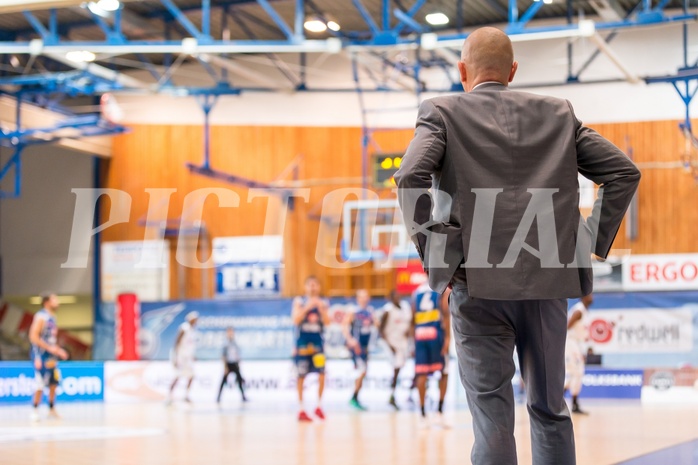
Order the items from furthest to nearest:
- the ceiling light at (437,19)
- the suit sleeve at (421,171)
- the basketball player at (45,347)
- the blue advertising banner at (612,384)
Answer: the ceiling light at (437,19) → the blue advertising banner at (612,384) → the basketball player at (45,347) → the suit sleeve at (421,171)

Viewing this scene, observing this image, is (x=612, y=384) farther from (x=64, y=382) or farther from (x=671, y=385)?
(x=64, y=382)

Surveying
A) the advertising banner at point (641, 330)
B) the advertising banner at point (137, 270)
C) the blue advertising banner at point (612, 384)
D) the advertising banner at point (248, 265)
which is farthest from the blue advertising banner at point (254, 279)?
the blue advertising banner at point (612, 384)

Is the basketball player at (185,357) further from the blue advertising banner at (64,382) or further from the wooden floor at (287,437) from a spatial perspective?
the blue advertising banner at (64,382)

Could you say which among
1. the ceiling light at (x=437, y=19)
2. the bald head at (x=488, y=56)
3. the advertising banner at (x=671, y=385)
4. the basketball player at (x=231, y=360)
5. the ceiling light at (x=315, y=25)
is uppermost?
the ceiling light at (x=437, y=19)

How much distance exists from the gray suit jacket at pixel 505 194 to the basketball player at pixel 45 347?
12437 millimetres

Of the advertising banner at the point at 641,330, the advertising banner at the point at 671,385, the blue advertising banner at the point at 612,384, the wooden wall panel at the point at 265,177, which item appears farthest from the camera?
the wooden wall panel at the point at 265,177

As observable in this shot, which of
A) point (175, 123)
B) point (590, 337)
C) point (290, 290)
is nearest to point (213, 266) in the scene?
point (290, 290)

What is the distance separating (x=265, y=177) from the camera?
2477cm

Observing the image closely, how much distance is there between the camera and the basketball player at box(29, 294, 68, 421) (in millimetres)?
14695

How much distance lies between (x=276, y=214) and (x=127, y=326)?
15.8 ft

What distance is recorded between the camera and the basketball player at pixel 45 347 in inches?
579

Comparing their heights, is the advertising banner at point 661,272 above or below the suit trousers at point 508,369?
above

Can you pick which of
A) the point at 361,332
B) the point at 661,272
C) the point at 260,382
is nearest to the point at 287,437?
the point at 361,332

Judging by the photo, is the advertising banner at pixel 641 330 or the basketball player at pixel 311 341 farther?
the advertising banner at pixel 641 330
